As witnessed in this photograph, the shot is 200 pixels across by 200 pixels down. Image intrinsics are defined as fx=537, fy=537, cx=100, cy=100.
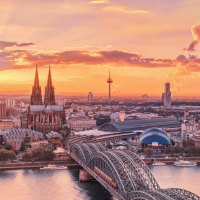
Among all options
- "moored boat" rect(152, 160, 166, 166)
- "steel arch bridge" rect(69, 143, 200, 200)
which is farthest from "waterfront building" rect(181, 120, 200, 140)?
"steel arch bridge" rect(69, 143, 200, 200)

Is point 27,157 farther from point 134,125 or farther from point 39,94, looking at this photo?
point 39,94

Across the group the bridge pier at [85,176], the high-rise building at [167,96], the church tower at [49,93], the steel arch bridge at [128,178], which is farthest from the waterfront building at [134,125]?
the high-rise building at [167,96]

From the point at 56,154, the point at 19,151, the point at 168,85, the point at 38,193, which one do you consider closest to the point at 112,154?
the point at 38,193

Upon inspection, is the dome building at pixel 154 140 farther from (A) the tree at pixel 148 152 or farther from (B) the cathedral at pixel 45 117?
(B) the cathedral at pixel 45 117

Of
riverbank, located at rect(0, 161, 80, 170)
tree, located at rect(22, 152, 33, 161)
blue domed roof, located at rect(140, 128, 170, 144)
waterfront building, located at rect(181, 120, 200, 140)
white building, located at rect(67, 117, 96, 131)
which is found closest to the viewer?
riverbank, located at rect(0, 161, 80, 170)

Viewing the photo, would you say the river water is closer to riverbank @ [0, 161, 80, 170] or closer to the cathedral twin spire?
riverbank @ [0, 161, 80, 170]

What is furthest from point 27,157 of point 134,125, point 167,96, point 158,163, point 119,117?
point 167,96
